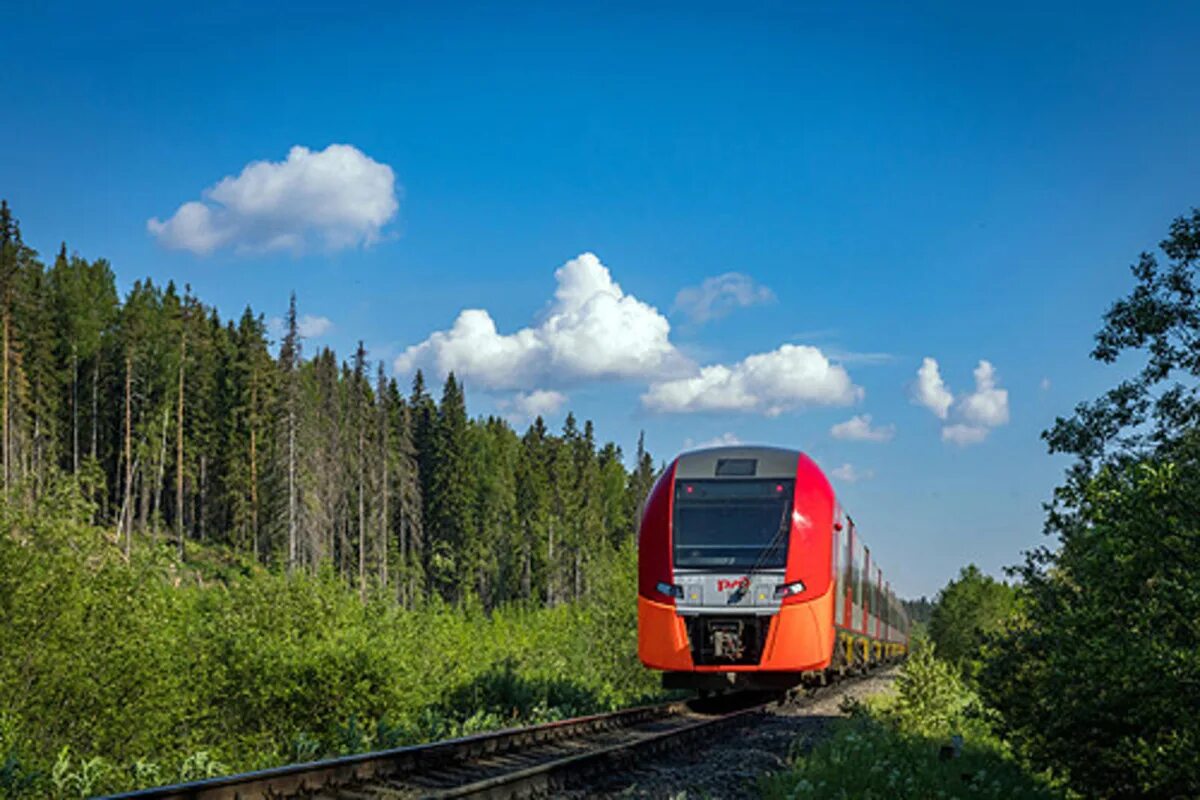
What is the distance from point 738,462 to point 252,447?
60466mm

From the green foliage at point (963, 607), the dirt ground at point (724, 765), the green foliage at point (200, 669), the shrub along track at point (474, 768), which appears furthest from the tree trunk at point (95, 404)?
the shrub along track at point (474, 768)

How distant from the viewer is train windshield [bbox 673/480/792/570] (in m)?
16.1

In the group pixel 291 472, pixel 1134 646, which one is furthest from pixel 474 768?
pixel 291 472

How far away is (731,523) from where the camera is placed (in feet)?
53.8

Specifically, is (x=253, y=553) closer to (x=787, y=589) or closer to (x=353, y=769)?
(x=787, y=589)

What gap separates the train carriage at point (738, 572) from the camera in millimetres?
15836

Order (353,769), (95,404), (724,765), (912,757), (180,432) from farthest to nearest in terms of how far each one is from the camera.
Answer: (95,404)
(180,432)
(912,757)
(724,765)
(353,769)

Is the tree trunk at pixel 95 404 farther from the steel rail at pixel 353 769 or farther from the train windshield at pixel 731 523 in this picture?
the steel rail at pixel 353 769

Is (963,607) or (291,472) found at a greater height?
(291,472)

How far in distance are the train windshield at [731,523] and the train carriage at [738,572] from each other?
1 cm

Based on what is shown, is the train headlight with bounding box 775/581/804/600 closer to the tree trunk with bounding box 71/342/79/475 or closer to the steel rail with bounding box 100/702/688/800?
the steel rail with bounding box 100/702/688/800

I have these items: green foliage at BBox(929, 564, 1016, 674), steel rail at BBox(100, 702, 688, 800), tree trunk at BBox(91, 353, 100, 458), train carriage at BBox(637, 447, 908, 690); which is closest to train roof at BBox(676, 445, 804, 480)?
train carriage at BBox(637, 447, 908, 690)

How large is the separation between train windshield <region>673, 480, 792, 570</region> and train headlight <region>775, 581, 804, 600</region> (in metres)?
0.29

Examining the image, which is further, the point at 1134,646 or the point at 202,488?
the point at 202,488
